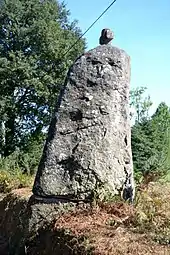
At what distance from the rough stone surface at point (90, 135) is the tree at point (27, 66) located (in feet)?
48.4

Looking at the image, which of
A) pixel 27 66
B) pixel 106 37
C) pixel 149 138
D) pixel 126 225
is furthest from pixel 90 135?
pixel 27 66

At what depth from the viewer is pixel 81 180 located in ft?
17.3

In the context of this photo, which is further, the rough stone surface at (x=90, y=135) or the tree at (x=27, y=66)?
the tree at (x=27, y=66)

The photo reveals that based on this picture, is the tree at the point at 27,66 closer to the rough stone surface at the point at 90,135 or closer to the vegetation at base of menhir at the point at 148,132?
the vegetation at base of menhir at the point at 148,132

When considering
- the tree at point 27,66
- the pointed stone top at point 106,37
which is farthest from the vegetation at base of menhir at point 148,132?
the pointed stone top at point 106,37

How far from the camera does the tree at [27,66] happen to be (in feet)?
66.5

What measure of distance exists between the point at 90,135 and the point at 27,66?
49.8 feet

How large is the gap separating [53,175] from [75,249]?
1.30m

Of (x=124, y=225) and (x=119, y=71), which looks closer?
(x=124, y=225)

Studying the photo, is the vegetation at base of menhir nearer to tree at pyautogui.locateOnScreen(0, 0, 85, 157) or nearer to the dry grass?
tree at pyautogui.locateOnScreen(0, 0, 85, 157)

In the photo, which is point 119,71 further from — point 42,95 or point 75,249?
point 42,95

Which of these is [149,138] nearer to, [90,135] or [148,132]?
[148,132]

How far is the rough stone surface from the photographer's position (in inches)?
208

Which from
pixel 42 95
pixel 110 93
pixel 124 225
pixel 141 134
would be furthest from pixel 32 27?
pixel 124 225
